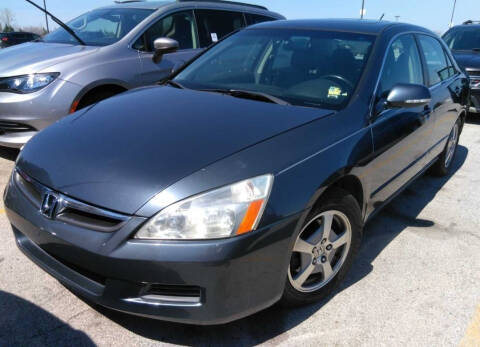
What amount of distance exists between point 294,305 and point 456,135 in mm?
3609

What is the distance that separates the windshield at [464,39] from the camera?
834 centimetres

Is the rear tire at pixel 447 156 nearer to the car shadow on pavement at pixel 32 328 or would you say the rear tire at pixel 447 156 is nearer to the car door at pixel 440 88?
the car door at pixel 440 88

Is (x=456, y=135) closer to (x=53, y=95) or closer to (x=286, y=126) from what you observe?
(x=286, y=126)

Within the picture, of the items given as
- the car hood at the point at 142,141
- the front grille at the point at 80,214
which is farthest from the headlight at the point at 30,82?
the front grille at the point at 80,214

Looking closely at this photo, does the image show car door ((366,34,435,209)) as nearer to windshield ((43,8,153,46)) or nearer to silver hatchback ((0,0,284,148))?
silver hatchback ((0,0,284,148))

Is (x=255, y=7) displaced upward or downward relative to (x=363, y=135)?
upward

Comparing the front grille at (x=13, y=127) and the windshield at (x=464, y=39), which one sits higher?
the windshield at (x=464, y=39)

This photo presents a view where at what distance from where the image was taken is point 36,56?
169 inches

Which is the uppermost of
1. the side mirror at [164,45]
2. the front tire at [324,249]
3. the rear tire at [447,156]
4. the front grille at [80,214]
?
the side mirror at [164,45]

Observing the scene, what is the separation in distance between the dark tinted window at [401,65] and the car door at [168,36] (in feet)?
7.29

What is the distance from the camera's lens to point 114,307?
6.19 ft

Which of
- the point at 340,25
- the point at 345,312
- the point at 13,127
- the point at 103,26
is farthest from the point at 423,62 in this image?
the point at 13,127

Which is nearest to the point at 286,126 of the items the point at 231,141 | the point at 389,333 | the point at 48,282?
the point at 231,141

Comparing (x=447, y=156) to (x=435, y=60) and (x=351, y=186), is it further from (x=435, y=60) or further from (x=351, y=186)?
(x=351, y=186)
